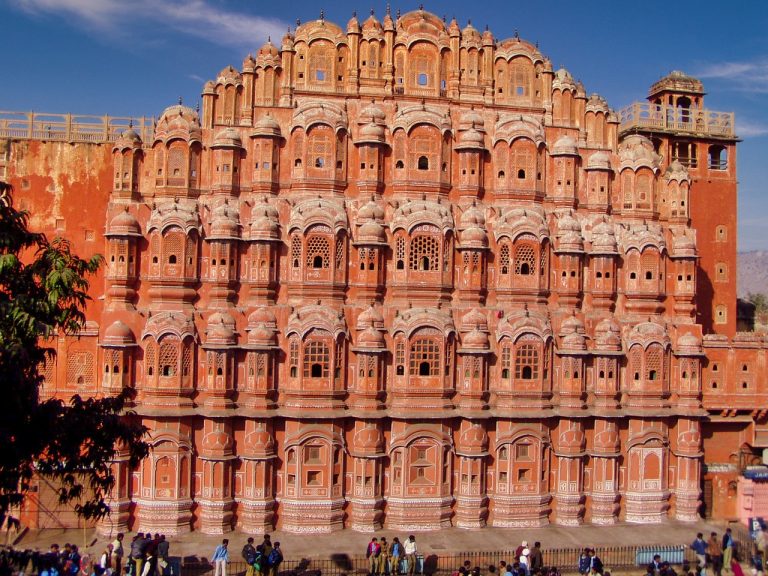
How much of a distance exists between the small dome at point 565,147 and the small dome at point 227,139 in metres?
14.2

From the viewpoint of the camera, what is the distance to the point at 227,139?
33594 mm

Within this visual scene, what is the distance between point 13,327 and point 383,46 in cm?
2503

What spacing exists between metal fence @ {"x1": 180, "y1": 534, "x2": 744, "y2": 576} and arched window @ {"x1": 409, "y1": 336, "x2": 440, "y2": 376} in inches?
298

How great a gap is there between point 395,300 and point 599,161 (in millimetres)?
11578

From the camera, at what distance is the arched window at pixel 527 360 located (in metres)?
33.7

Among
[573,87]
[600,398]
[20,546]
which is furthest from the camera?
[573,87]

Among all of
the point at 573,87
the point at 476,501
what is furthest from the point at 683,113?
the point at 476,501

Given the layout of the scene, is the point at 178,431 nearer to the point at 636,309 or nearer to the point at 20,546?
the point at 20,546

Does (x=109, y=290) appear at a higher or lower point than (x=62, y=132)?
lower

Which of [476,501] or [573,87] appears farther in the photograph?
[573,87]

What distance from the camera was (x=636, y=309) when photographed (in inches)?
1396

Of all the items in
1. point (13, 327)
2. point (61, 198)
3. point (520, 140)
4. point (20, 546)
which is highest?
Result: point (520, 140)

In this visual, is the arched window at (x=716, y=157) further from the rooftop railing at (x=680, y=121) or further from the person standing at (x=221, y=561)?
the person standing at (x=221, y=561)

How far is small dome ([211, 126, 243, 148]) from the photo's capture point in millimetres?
33531
